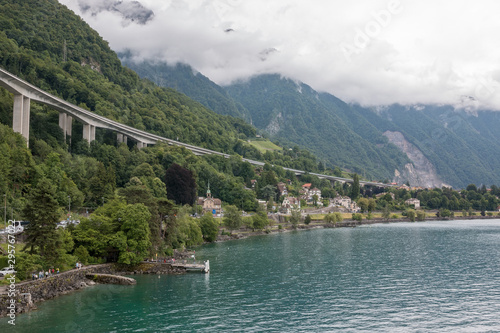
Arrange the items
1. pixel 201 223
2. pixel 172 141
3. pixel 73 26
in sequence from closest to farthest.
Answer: pixel 201 223 < pixel 172 141 < pixel 73 26

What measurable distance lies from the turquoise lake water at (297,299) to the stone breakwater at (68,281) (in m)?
1.28

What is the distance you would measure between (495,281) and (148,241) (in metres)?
41.6

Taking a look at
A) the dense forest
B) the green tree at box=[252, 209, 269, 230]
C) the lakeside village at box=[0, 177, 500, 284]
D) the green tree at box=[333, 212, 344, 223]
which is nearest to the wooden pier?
the lakeside village at box=[0, 177, 500, 284]

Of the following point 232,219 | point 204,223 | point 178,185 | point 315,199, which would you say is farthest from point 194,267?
point 315,199

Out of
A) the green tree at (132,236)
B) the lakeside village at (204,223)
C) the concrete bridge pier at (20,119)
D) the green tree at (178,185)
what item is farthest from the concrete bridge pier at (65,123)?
the green tree at (132,236)

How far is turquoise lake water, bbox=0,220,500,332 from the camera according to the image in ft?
121

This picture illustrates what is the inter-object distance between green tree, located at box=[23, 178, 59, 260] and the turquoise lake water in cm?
600

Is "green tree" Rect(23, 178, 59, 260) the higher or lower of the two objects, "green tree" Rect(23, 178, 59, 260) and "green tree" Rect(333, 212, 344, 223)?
the higher

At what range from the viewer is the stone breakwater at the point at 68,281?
128 ft

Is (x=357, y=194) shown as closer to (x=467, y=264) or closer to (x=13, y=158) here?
(x=467, y=264)

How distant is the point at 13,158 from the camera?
235 ft

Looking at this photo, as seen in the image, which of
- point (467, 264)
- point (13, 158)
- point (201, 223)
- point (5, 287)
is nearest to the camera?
point (5, 287)

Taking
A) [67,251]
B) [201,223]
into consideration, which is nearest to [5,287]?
[67,251]

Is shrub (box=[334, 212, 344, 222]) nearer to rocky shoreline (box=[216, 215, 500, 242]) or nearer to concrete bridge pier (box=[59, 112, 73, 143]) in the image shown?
rocky shoreline (box=[216, 215, 500, 242])
